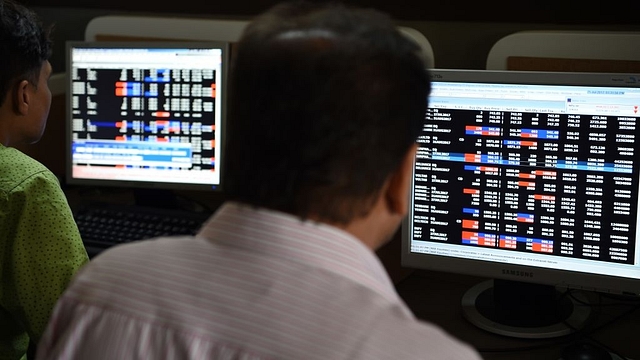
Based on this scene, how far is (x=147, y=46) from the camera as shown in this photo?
186 cm

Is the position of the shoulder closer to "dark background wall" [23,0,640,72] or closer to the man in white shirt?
the man in white shirt

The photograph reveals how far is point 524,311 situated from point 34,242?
0.81 meters

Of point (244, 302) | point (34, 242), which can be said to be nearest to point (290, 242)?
point (244, 302)

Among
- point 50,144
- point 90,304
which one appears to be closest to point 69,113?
point 50,144

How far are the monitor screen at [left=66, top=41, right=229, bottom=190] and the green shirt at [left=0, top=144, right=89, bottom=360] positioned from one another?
560 mm

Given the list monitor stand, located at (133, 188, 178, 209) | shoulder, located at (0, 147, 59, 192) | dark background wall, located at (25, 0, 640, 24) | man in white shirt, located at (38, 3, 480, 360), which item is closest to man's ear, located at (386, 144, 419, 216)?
man in white shirt, located at (38, 3, 480, 360)

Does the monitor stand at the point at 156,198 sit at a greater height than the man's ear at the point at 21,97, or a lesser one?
lesser

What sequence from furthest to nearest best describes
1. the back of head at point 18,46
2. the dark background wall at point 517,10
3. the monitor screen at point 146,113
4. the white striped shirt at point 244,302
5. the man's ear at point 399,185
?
the monitor screen at point 146,113 < the dark background wall at point 517,10 < the back of head at point 18,46 < the man's ear at point 399,185 < the white striped shirt at point 244,302

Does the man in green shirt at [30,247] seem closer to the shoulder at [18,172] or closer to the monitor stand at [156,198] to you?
the shoulder at [18,172]

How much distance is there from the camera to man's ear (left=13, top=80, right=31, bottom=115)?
4.82ft

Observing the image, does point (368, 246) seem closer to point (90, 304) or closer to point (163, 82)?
point (90, 304)

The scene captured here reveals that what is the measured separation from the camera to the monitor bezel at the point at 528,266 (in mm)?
1297

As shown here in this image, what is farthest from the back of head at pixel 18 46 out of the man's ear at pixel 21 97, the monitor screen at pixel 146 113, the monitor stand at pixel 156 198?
the monitor stand at pixel 156 198

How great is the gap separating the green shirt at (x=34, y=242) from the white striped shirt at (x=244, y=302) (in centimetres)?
60
